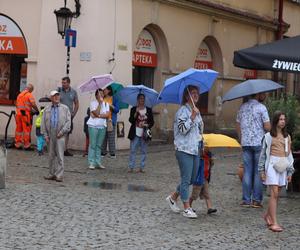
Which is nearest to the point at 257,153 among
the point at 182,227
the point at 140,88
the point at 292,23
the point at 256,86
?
the point at 256,86

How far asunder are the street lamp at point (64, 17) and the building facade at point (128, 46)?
9.6 inches

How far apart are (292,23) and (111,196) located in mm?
18738

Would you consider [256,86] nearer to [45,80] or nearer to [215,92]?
[45,80]

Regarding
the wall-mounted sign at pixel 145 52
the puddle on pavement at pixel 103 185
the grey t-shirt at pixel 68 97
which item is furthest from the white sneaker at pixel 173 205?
the wall-mounted sign at pixel 145 52

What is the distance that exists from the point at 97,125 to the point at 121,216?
15.8 ft

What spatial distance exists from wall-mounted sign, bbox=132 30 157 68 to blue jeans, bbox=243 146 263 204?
891 cm

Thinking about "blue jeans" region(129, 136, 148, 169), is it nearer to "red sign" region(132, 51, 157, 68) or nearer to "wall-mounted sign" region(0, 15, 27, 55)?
"red sign" region(132, 51, 157, 68)

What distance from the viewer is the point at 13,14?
57.6 feet

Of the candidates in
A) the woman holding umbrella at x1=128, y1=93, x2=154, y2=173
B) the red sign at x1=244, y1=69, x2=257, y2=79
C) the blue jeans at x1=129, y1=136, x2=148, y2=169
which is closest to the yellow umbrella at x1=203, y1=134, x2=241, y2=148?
the woman holding umbrella at x1=128, y1=93, x2=154, y2=173

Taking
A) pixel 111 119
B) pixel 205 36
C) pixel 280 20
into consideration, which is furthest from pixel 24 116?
pixel 280 20

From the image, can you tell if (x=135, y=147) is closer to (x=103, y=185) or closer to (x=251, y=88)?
(x=103, y=185)

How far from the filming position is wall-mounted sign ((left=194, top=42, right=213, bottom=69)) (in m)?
21.1

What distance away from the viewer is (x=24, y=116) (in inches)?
613

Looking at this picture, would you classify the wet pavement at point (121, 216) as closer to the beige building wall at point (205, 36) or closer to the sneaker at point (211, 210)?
the sneaker at point (211, 210)
